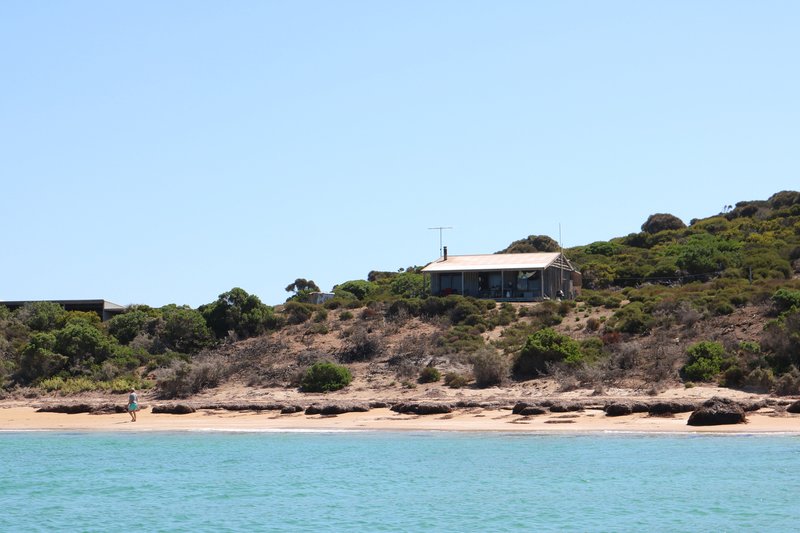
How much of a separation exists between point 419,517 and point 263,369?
22023mm

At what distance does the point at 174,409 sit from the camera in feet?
107

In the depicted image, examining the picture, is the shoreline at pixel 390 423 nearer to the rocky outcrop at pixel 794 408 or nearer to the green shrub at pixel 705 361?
the rocky outcrop at pixel 794 408

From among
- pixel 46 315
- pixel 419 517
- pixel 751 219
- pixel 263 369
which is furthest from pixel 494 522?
pixel 751 219

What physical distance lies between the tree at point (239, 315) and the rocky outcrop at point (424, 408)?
16.7 metres

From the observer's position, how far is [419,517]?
17.8m

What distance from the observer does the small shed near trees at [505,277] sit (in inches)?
2029

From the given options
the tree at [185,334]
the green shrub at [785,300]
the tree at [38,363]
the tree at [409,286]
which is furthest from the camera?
the tree at [409,286]

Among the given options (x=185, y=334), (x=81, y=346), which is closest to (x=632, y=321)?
(x=185, y=334)

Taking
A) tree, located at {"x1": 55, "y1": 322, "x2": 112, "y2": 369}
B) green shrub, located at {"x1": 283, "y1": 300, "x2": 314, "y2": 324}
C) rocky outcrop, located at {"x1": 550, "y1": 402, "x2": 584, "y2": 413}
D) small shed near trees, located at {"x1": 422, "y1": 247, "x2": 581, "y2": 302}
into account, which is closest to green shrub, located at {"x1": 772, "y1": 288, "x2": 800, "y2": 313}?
rocky outcrop, located at {"x1": 550, "y1": 402, "x2": 584, "y2": 413}

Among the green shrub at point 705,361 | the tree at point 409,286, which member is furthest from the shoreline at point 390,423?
the tree at point 409,286

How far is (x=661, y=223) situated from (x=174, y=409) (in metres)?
59.9

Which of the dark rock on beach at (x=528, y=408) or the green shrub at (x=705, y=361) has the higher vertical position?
the green shrub at (x=705, y=361)

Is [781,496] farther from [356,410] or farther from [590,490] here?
[356,410]

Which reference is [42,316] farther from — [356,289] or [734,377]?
[734,377]
